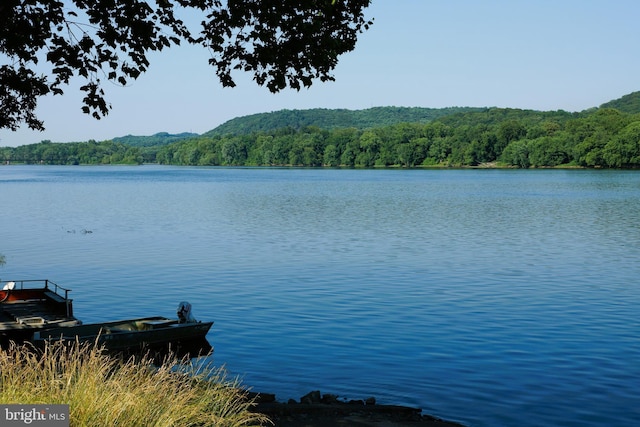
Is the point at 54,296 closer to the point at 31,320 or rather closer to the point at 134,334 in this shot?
the point at 31,320

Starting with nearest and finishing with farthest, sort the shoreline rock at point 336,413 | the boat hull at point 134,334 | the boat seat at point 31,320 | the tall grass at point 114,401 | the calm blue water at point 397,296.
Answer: the tall grass at point 114,401
the shoreline rock at point 336,413
the calm blue water at point 397,296
the boat hull at point 134,334
the boat seat at point 31,320

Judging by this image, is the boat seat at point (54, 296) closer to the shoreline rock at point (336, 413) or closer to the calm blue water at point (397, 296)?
the calm blue water at point (397, 296)

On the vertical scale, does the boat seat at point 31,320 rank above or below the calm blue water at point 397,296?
above

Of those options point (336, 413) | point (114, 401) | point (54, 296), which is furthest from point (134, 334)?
point (114, 401)

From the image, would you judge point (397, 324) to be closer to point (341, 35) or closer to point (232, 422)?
point (341, 35)

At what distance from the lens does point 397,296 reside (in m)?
36.7

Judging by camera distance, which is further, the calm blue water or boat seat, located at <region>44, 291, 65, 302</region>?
boat seat, located at <region>44, 291, 65, 302</region>

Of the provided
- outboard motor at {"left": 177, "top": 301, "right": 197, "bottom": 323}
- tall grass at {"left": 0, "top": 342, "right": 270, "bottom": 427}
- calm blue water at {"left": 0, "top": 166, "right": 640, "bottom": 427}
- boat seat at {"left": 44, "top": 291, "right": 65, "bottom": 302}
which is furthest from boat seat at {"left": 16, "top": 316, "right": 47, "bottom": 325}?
tall grass at {"left": 0, "top": 342, "right": 270, "bottom": 427}

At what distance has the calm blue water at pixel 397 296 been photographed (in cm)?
2256

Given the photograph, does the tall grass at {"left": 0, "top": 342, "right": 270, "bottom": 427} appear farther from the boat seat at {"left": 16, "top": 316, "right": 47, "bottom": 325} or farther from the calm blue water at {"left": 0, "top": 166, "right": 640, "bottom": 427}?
the boat seat at {"left": 16, "top": 316, "right": 47, "bottom": 325}

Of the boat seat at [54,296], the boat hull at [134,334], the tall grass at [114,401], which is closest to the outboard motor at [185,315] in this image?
the boat hull at [134,334]

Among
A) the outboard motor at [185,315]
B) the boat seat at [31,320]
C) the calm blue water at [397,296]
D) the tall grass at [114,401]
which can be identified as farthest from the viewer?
the outboard motor at [185,315]

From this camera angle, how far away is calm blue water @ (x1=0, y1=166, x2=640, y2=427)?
22.6m

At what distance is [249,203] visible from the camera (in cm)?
10519
